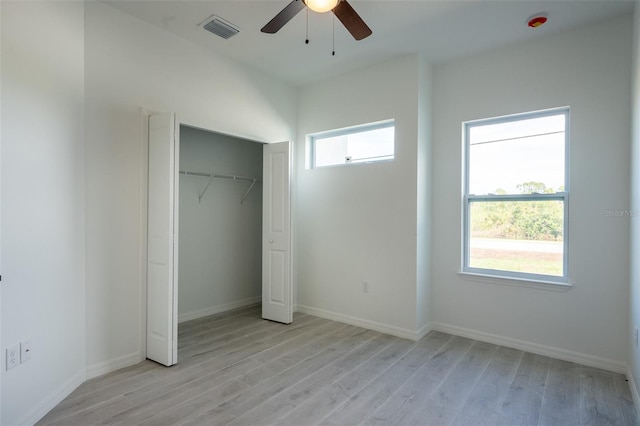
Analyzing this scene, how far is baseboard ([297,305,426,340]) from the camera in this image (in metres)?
3.72

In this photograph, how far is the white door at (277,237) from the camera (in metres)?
4.12

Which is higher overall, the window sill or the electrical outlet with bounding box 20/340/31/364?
the window sill

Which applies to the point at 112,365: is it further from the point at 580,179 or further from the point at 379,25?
the point at 580,179

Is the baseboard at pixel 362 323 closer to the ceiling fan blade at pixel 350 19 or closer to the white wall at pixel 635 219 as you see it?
the white wall at pixel 635 219

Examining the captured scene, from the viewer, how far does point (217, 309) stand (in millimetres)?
4594

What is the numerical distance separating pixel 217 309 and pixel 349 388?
2503mm

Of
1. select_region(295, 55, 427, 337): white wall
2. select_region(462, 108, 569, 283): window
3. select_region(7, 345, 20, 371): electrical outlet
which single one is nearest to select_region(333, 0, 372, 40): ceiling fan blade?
select_region(295, 55, 427, 337): white wall

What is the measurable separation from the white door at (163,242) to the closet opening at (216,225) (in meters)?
0.80

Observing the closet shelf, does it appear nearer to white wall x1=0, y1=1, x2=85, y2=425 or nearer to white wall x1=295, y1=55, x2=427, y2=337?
white wall x1=295, y1=55, x2=427, y2=337

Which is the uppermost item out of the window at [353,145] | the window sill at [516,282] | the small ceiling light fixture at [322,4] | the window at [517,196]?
the small ceiling light fixture at [322,4]

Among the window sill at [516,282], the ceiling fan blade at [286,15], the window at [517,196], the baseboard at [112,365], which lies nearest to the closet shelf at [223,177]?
the baseboard at [112,365]

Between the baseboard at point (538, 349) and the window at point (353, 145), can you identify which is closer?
the baseboard at point (538, 349)

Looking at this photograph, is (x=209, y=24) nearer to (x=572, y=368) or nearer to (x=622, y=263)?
(x=622, y=263)

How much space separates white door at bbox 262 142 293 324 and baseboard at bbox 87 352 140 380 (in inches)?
62.6
